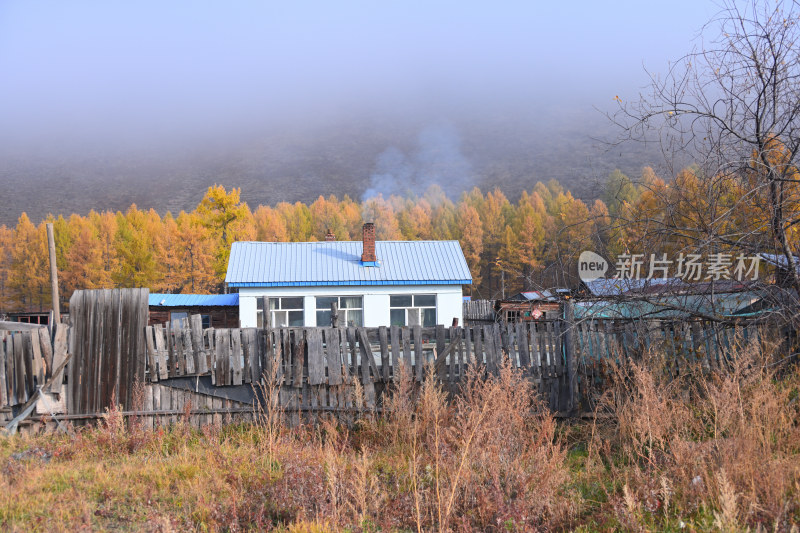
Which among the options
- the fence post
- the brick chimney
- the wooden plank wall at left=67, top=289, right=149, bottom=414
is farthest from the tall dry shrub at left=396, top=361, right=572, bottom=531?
the brick chimney

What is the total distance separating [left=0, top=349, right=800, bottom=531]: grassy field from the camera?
165 inches

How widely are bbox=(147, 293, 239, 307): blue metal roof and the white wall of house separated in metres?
4.67

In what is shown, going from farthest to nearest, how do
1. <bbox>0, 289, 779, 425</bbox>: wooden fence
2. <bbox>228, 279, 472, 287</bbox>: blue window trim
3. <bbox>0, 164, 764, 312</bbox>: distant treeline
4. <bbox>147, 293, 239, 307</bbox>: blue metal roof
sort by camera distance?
<bbox>147, 293, 239, 307</bbox>: blue metal roof < <bbox>228, 279, 472, 287</bbox>: blue window trim < <bbox>0, 289, 779, 425</bbox>: wooden fence < <bbox>0, 164, 764, 312</bbox>: distant treeline

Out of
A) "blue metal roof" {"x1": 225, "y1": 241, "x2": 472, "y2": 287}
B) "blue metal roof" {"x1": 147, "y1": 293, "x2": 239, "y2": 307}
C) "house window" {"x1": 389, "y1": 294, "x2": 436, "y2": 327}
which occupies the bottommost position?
"house window" {"x1": 389, "y1": 294, "x2": 436, "y2": 327}

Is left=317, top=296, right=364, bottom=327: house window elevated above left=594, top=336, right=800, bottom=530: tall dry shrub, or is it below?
above

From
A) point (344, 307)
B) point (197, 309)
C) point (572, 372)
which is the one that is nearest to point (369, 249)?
point (344, 307)

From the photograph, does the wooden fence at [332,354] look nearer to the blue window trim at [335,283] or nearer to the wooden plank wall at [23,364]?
the wooden plank wall at [23,364]

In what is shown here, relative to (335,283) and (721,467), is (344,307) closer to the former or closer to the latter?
(335,283)

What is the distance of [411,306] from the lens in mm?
26812

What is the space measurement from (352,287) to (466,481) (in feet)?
73.2

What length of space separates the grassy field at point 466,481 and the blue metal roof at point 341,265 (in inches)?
751

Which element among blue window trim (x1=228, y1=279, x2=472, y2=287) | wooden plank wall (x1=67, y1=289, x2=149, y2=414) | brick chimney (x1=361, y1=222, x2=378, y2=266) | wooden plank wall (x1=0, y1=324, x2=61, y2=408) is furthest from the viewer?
brick chimney (x1=361, y1=222, x2=378, y2=266)

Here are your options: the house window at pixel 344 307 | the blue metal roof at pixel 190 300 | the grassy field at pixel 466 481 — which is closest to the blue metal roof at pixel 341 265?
the house window at pixel 344 307

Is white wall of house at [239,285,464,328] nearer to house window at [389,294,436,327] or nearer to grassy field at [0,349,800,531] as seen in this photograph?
house window at [389,294,436,327]
